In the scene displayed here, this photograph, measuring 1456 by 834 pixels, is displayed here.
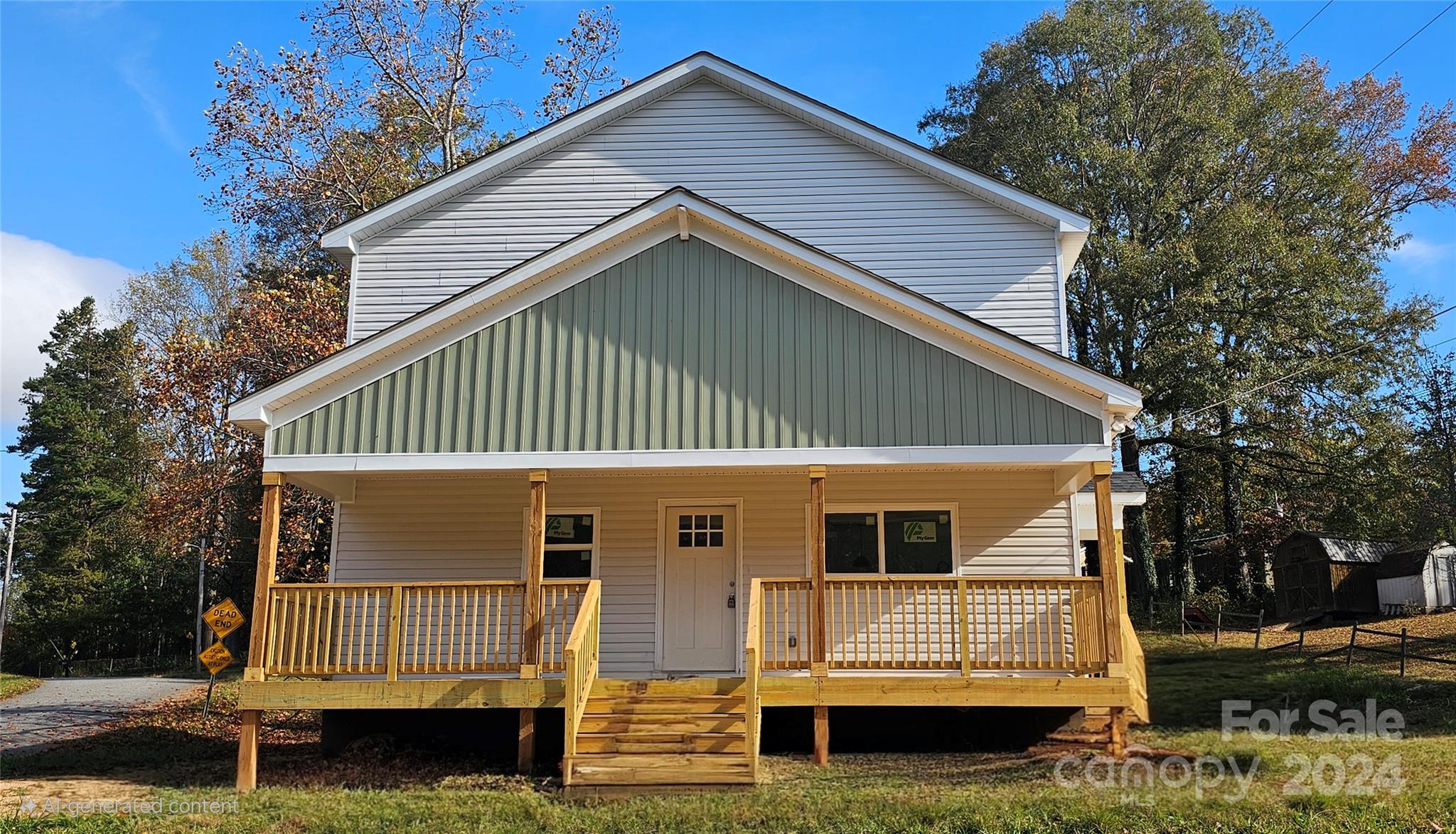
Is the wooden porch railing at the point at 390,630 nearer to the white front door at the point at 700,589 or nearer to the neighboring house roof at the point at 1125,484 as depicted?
the white front door at the point at 700,589

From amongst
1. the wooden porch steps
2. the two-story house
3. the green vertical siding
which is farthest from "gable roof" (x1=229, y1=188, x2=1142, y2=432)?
the wooden porch steps

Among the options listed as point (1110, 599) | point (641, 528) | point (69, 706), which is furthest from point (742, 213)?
point (69, 706)

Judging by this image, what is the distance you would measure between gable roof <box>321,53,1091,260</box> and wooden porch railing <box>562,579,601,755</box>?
6438 mm

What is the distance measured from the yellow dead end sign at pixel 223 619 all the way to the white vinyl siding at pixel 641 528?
8.33 feet

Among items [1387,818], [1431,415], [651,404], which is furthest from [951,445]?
[1431,415]

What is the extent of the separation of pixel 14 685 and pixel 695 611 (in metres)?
21.9

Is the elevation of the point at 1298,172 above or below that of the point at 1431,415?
above

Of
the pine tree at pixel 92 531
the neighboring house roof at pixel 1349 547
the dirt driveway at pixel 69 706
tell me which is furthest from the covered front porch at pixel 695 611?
the pine tree at pixel 92 531

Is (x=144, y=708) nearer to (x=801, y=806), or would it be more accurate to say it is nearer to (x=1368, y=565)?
(x=801, y=806)

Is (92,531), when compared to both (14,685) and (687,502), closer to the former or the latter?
(14,685)

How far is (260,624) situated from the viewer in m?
11.1

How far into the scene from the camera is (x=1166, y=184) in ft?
102

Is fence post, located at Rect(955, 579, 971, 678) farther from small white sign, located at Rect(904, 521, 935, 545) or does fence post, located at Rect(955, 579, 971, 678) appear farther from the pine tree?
the pine tree

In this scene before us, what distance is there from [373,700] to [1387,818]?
918cm
